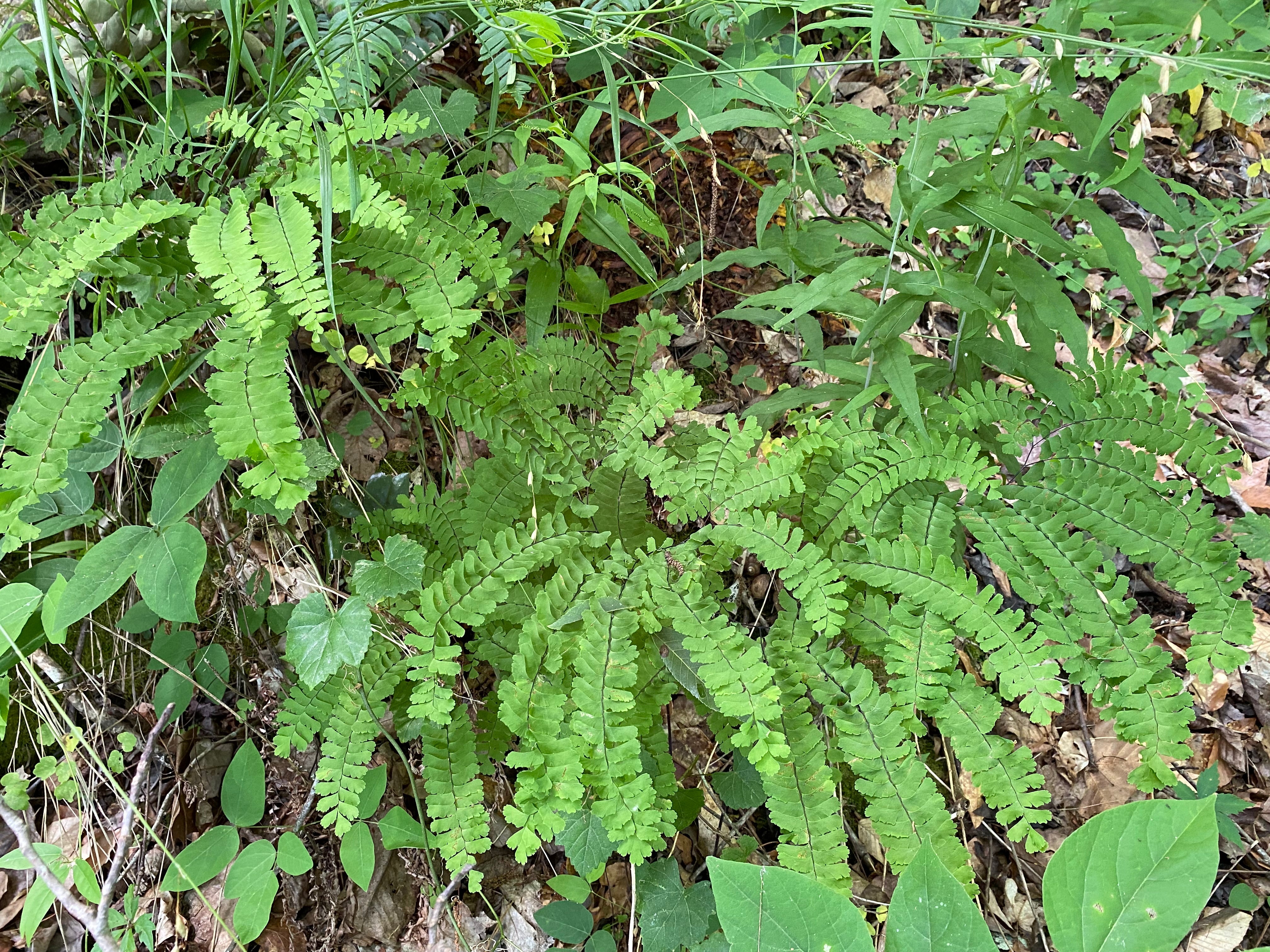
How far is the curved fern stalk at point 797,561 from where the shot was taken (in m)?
1.66

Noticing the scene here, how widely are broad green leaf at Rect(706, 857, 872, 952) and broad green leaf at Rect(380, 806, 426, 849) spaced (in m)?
1.32

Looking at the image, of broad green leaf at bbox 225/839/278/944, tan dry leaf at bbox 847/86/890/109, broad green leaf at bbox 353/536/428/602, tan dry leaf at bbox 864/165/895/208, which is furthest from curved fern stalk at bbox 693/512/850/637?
tan dry leaf at bbox 847/86/890/109

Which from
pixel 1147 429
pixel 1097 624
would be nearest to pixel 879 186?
pixel 1147 429

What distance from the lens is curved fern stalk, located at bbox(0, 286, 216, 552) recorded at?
1.48 metres

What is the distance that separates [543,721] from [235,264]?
117cm

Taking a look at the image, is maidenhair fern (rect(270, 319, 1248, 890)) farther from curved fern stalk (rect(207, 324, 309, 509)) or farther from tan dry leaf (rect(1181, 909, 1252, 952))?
tan dry leaf (rect(1181, 909, 1252, 952))

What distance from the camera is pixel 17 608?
170cm

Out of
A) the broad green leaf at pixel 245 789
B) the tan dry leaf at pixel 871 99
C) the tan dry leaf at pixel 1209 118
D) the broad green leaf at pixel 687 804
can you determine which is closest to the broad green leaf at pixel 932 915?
the broad green leaf at pixel 687 804

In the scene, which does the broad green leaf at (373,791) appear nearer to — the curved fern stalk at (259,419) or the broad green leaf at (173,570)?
the broad green leaf at (173,570)

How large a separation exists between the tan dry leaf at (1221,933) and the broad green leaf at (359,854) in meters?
2.36

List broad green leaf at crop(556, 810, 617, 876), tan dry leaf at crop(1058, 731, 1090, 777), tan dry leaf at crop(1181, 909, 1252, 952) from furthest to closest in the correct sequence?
tan dry leaf at crop(1058, 731, 1090, 777)
tan dry leaf at crop(1181, 909, 1252, 952)
broad green leaf at crop(556, 810, 617, 876)

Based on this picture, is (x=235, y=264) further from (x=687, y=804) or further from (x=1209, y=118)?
(x=1209, y=118)

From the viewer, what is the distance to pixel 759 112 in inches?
78.4

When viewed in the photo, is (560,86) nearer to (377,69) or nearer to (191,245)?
(377,69)
